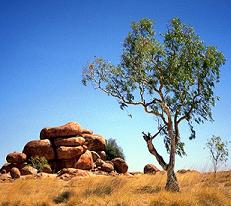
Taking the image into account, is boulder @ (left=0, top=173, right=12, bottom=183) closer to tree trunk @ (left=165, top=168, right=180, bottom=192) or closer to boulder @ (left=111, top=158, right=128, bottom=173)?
boulder @ (left=111, top=158, right=128, bottom=173)

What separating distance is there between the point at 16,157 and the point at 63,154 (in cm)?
717

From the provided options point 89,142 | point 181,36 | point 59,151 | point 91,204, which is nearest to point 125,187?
point 91,204

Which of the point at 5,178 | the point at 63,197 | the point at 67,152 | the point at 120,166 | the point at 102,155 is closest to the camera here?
the point at 63,197

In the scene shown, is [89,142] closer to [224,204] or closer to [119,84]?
[119,84]

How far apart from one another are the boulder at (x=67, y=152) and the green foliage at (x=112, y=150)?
31.7 feet

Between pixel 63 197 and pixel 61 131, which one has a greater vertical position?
Answer: pixel 61 131

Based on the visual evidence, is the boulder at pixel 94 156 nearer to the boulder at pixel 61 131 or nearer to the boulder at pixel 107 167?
the boulder at pixel 107 167

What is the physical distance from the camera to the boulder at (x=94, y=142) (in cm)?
5653

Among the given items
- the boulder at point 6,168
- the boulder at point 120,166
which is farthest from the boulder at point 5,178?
the boulder at point 120,166

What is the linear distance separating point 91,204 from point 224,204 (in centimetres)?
657

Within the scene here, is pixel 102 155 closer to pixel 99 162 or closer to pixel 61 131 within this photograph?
pixel 99 162

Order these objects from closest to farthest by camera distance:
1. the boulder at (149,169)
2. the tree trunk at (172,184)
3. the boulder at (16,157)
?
the tree trunk at (172,184) → the boulder at (149,169) → the boulder at (16,157)

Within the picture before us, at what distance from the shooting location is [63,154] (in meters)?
51.0

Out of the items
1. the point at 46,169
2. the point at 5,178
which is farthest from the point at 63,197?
the point at 46,169
